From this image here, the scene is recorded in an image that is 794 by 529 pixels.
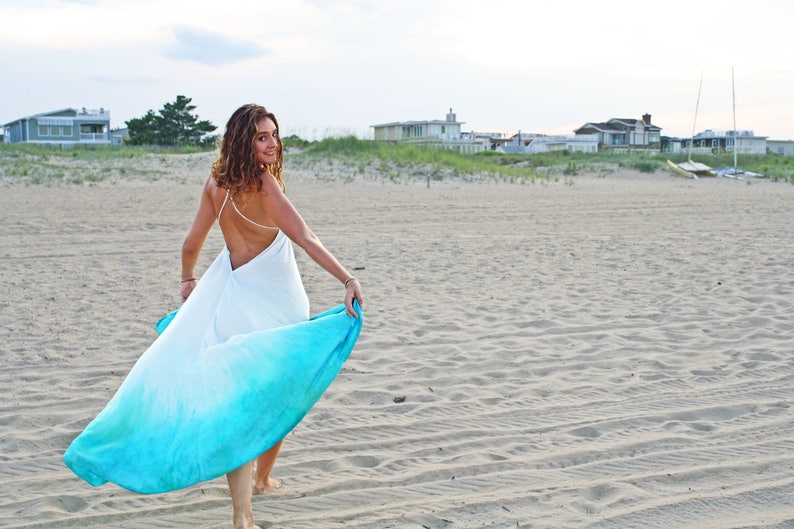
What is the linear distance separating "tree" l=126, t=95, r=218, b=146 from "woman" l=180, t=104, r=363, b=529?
215ft

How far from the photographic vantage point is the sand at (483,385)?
3441 mm

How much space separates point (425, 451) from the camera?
4027 mm

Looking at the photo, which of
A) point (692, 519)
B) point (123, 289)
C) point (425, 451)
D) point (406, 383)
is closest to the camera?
point (692, 519)

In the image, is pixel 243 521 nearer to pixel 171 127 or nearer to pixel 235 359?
pixel 235 359

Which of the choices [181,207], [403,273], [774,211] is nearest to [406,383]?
[403,273]

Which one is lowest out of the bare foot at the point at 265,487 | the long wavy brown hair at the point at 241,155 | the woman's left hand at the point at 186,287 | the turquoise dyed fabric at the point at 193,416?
the bare foot at the point at 265,487

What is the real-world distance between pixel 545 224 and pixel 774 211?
604cm

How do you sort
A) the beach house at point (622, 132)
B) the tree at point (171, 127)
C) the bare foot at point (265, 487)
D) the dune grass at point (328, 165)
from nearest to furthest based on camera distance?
the bare foot at point (265, 487) < the dune grass at point (328, 165) < the tree at point (171, 127) < the beach house at point (622, 132)

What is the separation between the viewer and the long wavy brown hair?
315cm

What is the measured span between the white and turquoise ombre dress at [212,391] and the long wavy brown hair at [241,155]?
12.5 inches

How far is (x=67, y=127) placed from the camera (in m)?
73.6

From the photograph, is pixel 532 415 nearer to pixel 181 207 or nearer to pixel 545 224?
pixel 545 224

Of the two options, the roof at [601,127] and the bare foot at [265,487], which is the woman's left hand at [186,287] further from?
the roof at [601,127]

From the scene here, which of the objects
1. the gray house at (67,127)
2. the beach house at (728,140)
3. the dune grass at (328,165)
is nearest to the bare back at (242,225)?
the dune grass at (328,165)
